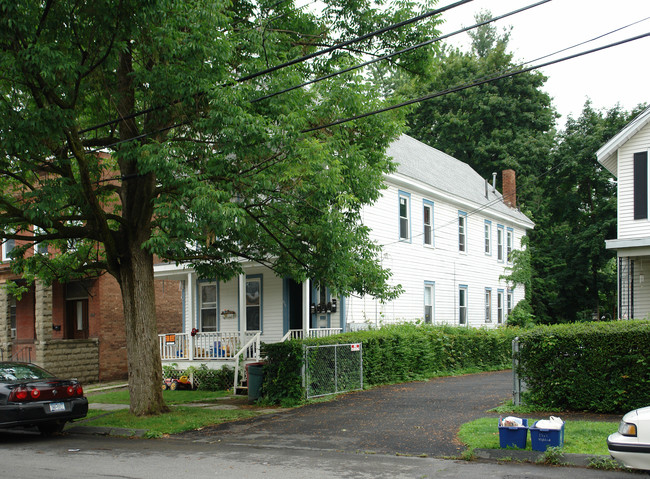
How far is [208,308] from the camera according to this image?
2330 cm

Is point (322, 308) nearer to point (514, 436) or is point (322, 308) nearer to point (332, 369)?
point (332, 369)

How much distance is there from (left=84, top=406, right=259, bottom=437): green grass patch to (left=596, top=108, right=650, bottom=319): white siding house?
11554 millimetres

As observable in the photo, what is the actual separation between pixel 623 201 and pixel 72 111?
1547cm

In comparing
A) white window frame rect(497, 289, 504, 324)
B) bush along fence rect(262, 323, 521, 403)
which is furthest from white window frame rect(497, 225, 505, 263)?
bush along fence rect(262, 323, 521, 403)

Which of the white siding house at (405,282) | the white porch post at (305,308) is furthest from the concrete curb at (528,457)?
the white porch post at (305,308)

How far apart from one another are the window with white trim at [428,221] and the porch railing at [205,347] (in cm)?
866

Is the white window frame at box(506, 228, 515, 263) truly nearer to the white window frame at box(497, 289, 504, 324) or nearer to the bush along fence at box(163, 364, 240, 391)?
the white window frame at box(497, 289, 504, 324)

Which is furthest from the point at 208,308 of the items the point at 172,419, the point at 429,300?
the point at 172,419

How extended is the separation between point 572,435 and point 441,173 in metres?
20.8

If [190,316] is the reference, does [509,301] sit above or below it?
below

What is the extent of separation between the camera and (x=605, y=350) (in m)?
11.5

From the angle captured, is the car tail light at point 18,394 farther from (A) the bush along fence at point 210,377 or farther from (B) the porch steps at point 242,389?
(A) the bush along fence at point 210,377

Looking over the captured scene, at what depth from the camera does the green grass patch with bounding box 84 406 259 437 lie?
12.4 m

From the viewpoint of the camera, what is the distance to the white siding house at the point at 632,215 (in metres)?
18.5
